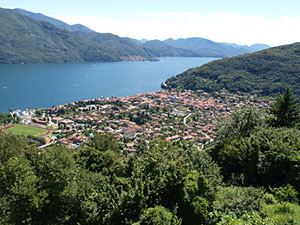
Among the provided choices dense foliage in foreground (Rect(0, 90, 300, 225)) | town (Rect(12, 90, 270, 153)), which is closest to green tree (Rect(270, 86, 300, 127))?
dense foliage in foreground (Rect(0, 90, 300, 225))

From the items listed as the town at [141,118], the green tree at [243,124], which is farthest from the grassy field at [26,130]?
the green tree at [243,124]

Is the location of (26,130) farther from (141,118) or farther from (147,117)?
(147,117)

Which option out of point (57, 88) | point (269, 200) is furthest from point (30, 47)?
point (269, 200)

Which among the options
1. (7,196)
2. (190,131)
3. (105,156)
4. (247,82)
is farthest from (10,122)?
(247,82)

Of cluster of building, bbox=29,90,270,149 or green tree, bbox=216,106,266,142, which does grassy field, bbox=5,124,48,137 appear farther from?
green tree, bbox=216,106,266,142

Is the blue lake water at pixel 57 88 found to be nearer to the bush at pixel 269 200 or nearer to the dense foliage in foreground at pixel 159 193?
the dense foliage in foreground at pixel 159 193

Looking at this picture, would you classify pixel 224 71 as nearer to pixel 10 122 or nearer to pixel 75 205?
pixel 10 122

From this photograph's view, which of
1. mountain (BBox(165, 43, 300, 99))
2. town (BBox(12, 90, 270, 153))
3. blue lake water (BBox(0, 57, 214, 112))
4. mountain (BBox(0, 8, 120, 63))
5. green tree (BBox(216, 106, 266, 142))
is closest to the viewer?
green tree (BBox(216, 106, 266, 142))

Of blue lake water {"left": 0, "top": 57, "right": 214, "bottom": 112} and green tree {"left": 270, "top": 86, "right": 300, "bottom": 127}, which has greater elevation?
green tree {"left": 270, "top": 86, "right": 300, "bottom": 127}
